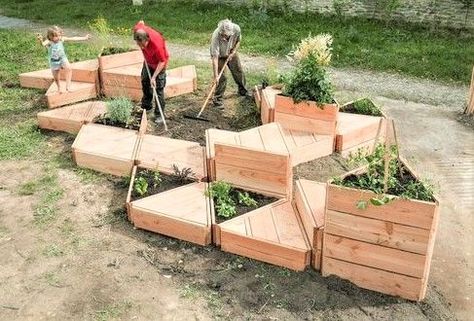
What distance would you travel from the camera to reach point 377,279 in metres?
4.89

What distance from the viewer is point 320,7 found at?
47.5 ft

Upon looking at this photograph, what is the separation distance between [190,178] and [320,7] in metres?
9.55

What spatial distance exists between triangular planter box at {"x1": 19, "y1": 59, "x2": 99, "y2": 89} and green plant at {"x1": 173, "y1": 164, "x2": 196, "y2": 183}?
3.58 m

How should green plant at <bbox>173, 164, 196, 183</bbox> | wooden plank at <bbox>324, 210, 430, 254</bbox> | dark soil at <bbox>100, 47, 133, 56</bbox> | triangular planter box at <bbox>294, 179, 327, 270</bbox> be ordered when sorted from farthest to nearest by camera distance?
1. dark soil at <bbox>100, 47, 133, 56</bbox>
2. green plant at <bbox>173, 164, 196, 183</bbox>
3. triangular planter box at <bbox>294, 179, 327, 270</bbox>
4. wooden plank at <bbox>324, 210, 430, 254</bbox>

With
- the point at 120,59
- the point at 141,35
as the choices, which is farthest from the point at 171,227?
the point at 120,59

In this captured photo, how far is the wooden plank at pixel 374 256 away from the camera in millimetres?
4684

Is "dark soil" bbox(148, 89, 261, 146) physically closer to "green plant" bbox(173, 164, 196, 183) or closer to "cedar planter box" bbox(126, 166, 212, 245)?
"green plant" bbox(173, 164, 196, 183)

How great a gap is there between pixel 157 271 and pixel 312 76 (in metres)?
3.45

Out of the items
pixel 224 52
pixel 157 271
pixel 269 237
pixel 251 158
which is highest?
pixel 224 52

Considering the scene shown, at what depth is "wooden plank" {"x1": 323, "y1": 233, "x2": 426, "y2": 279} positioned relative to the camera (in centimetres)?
468

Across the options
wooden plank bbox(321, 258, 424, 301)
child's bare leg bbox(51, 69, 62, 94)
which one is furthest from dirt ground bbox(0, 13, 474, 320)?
child's bare leg bbox(51, 69, 62, 94)

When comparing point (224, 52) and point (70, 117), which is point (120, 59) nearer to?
point (70, 117)

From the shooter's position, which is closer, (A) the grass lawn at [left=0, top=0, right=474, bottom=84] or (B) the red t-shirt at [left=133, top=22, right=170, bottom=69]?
(B) the red t-shirt at [left=133, top=22, right=170, bottom=69]

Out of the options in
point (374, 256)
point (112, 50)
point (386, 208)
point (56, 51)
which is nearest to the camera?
point (386, 208)
